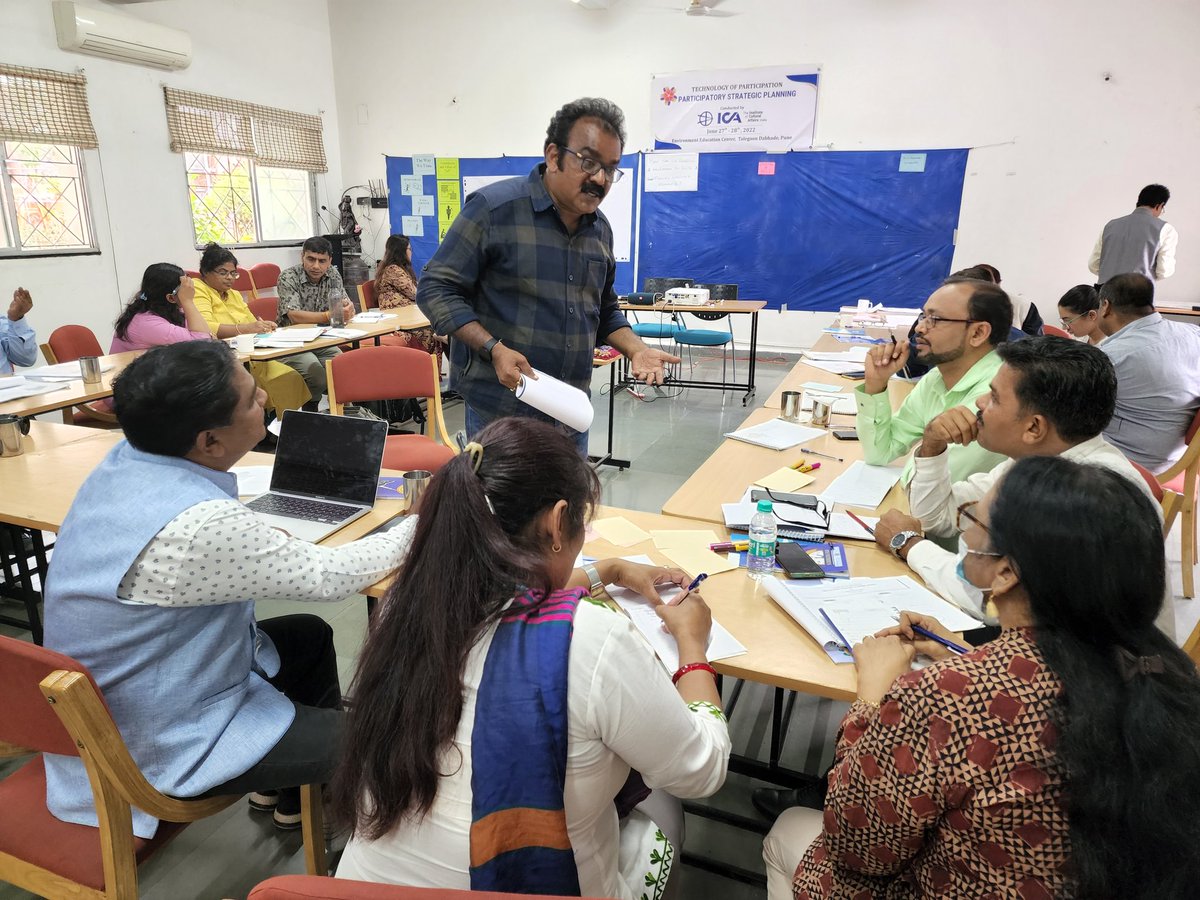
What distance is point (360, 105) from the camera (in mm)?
8555

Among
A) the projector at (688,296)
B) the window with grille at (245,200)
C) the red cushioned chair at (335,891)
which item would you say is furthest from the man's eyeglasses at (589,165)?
the window with grille at (245,200)

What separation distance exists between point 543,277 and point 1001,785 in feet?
5.84

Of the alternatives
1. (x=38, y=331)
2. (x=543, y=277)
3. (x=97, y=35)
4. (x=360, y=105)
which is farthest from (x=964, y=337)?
(x=360, y=105)

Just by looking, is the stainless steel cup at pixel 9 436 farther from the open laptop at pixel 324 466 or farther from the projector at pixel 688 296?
the projector at pixel 688 296

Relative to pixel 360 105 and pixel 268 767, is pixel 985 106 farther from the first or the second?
pixel 268 767

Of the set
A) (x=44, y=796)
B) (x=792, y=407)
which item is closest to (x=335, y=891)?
(x=44, y=796)

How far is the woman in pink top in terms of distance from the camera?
3.99m

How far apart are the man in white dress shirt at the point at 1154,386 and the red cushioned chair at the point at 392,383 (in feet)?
9.16

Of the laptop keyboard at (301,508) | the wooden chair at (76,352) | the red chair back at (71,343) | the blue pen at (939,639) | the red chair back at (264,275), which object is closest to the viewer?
the blue pen at (939,639)

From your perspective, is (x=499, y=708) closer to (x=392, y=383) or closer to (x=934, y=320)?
(x=934, y=320)

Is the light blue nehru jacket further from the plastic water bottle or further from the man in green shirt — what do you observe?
the man in green shirt

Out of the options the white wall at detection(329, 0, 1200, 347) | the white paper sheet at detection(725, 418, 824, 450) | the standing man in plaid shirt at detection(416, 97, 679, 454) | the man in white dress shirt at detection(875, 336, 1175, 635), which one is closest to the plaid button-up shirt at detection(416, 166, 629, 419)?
the standing man in plaid shirt at detection(416, 97, 679, 454)

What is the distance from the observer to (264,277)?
24.2ft

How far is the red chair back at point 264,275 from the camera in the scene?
7309 millimetres
